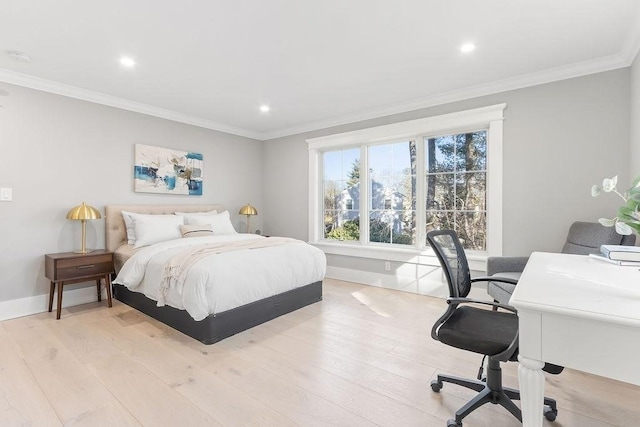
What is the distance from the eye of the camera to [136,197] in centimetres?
400

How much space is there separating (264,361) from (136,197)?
9.74 ft

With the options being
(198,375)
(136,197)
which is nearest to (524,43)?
(198,375)

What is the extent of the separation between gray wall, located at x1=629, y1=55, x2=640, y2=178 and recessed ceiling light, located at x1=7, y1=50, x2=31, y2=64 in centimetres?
516

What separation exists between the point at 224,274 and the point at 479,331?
1873 mm

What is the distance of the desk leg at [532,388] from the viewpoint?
3.27ft

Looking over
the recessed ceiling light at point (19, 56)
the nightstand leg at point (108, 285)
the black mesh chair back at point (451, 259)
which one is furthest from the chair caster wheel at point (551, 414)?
the recessed ceiling light at point (19, 56)

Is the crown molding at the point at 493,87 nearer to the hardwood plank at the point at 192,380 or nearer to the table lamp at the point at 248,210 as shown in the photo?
the table lamp at the point at 248,210

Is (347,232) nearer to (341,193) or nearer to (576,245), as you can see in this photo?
(341,193)

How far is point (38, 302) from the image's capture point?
10.6 feet

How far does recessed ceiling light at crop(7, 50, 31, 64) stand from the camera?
2648 mm

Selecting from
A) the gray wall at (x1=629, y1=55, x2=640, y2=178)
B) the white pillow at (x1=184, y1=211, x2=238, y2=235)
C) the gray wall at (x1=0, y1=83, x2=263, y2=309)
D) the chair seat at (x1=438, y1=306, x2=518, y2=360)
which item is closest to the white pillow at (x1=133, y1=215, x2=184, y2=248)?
the white pillow at (x1=184, y1=211, x2=238, y2=235)

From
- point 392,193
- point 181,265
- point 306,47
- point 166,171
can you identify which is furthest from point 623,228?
point 166,171

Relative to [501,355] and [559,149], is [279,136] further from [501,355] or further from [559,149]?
[501,355]

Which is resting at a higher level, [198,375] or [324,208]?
[324,208]
